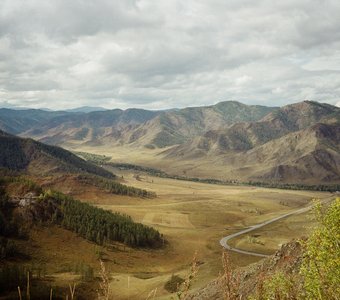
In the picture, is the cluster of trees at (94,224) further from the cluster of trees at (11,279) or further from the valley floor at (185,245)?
the cluster of trees at (11,279)

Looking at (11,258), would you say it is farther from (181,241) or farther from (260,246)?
(260,246)

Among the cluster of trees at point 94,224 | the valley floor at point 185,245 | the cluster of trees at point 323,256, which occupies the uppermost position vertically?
the cluster of trees at point 323,256

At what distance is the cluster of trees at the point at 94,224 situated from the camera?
129000 mm

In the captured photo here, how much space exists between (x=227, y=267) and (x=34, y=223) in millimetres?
124598

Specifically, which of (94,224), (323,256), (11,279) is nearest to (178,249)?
(94,224)

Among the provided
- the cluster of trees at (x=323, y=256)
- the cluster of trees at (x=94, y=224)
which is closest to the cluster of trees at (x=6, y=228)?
the cluster of trees at (x=94, y=224)

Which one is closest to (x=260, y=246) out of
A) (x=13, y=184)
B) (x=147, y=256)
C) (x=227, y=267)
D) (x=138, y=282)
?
(x=147, y=256)

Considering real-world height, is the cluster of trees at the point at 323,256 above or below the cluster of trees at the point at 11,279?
above

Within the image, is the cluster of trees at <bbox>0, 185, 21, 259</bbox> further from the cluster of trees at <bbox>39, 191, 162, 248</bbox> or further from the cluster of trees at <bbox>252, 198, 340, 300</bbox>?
the cluster of trees at <bbox>252, 198, 340, 300</bbox>

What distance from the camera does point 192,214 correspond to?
192750 mm

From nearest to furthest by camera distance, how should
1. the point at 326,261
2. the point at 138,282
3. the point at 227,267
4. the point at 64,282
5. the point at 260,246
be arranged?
the point at 227,267
the point at 326,261
the point at 64,282
the point at 138,282
the point at 260,246

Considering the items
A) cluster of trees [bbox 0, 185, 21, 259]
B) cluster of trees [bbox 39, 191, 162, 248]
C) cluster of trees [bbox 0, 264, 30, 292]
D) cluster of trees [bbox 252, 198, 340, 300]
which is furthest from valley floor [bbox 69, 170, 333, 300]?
cluster of trees [bbox 252, 198, 340, 300]

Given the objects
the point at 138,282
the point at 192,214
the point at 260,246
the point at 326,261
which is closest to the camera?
the point at 326,261

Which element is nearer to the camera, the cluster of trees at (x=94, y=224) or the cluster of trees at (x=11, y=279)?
the cluster of trees at (x=11, y=279)
